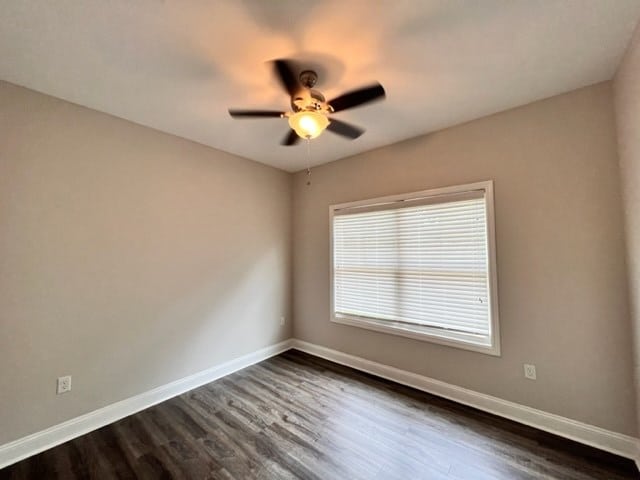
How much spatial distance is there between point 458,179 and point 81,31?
3.03 meters

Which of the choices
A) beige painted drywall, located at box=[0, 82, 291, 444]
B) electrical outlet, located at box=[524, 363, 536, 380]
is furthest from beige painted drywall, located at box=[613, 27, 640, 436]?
beige painted drywall, located at box=[0, 82, 291, 444]

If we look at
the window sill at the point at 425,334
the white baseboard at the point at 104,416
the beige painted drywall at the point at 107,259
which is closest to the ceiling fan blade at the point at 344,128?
the beige painted drywall at the point at 107,259

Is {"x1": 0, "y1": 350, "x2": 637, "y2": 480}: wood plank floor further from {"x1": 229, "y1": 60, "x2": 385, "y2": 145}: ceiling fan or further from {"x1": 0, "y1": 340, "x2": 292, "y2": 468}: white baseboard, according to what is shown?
{"x1": 229, "y1": 60, "x2": 385, "y2": 145}: ceiling fan

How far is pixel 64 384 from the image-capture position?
212 cm

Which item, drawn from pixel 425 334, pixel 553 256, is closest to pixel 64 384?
pixel 425 334

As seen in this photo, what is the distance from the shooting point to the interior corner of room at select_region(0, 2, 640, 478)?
1937mm

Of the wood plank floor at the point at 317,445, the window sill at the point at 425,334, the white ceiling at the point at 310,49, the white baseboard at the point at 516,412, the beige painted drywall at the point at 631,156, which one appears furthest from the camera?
the window sill at the point at 425,334

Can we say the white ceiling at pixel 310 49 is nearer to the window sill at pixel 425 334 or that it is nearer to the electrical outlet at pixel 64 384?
the window sill at pixel 425 334

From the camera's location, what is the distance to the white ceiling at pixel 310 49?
1422 mm

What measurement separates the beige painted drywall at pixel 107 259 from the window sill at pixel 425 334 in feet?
4.57

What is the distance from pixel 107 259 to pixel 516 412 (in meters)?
3.77

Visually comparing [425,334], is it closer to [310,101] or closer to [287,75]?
[310,101]

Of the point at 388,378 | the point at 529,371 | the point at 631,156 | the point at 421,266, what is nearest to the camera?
the point at 631,156

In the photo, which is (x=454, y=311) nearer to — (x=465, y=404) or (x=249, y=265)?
(x=465, y=404)
